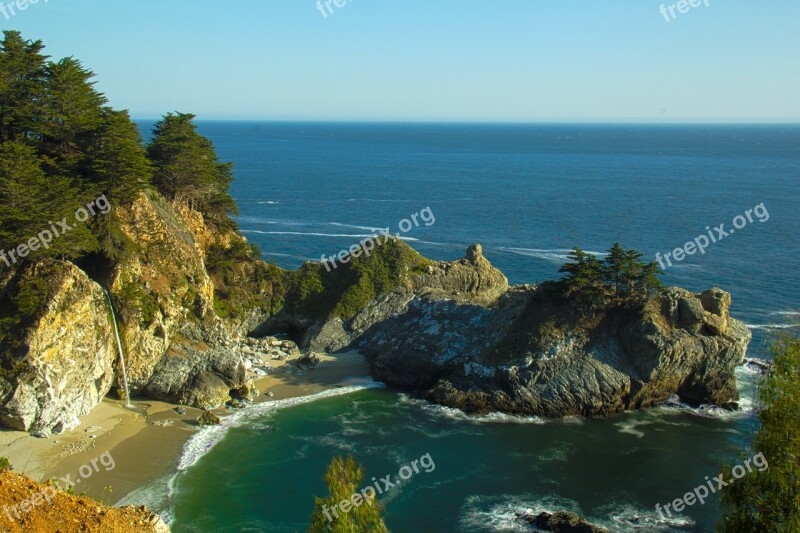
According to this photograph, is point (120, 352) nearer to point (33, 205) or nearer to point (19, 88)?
point (33, 205)

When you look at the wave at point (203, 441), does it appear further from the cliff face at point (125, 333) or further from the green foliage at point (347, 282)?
the green foliage at point (347, 282)

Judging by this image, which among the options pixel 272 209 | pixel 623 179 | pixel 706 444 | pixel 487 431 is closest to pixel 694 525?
pixel 706 444

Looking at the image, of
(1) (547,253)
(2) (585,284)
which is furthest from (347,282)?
(1) (547,253)

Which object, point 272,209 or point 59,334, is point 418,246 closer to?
point 272,209

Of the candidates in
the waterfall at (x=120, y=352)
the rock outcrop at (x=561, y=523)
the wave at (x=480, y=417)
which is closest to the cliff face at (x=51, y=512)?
the rock outcrop at (x=561, y=523)

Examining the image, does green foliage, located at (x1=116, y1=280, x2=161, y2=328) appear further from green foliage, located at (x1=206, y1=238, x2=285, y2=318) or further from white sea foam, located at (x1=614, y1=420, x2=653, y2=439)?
white sea foam, located at (x1=614, y1=420, x2=653, y2=439)

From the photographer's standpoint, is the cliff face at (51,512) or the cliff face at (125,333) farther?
the cliff face at (125,333)
